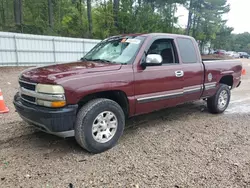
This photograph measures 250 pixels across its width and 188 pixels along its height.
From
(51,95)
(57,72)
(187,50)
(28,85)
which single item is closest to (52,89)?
(51,95)

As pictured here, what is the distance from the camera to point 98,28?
75.3 ft

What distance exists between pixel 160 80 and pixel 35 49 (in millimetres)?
12094

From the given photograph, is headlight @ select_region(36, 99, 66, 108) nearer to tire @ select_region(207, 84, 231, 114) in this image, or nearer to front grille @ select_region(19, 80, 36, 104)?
front grille @ select_region(19, 80, 36, 104)

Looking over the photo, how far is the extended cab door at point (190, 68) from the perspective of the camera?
440 centimetres

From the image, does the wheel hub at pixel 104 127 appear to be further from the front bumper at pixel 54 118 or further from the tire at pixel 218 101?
the tire at pixel 218 101

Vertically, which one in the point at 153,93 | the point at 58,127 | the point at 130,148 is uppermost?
the point at 153,93

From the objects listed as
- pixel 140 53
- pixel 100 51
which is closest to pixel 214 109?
pixel 140 53

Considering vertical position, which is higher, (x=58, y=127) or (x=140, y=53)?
(x=140, y=53)

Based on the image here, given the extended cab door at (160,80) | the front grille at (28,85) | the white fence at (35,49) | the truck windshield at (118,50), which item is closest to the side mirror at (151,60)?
the extended cab door at (160,80)

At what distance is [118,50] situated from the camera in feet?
12.9

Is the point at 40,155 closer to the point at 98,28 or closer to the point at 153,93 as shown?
the point at 153,93

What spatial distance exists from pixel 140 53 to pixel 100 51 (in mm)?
1019

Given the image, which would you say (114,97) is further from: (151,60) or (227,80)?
(227,80)

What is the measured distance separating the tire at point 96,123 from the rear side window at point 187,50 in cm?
202
